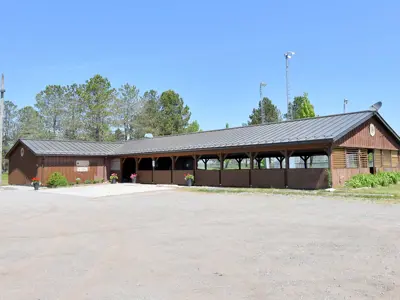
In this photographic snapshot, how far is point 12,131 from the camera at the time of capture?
54188 mm

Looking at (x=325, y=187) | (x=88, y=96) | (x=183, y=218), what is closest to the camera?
(x=183, y=218)

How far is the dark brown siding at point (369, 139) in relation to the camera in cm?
1789

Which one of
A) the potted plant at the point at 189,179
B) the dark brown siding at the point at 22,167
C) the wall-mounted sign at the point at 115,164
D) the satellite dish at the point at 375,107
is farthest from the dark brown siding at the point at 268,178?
the dark brown siding at the point at 22,167

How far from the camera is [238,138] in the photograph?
21.4 metres

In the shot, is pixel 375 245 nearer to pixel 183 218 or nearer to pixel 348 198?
pixel 183 218

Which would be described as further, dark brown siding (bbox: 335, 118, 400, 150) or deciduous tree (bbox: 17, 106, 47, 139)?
deciduous tree (bbox: 17, 106, 47, 139)

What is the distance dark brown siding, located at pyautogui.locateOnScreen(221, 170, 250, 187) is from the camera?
19.9m

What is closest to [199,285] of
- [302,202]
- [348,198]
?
[302,202]

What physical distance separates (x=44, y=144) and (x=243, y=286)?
86.3 ft

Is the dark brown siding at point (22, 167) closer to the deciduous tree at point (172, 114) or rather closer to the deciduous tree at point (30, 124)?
the deciduous tree at point (30, 124)

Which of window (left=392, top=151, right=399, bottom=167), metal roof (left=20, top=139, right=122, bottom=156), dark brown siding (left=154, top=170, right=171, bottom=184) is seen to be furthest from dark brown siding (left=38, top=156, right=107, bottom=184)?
window (left=392, top=151, right=399, bottom=167)

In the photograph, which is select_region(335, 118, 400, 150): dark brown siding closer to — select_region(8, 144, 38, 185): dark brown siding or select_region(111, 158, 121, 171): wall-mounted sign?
select_region(111, 158, 121, 171): wall-mounted sign

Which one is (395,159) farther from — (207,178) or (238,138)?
(207,178)

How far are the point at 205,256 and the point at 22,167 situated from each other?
87.5ft
